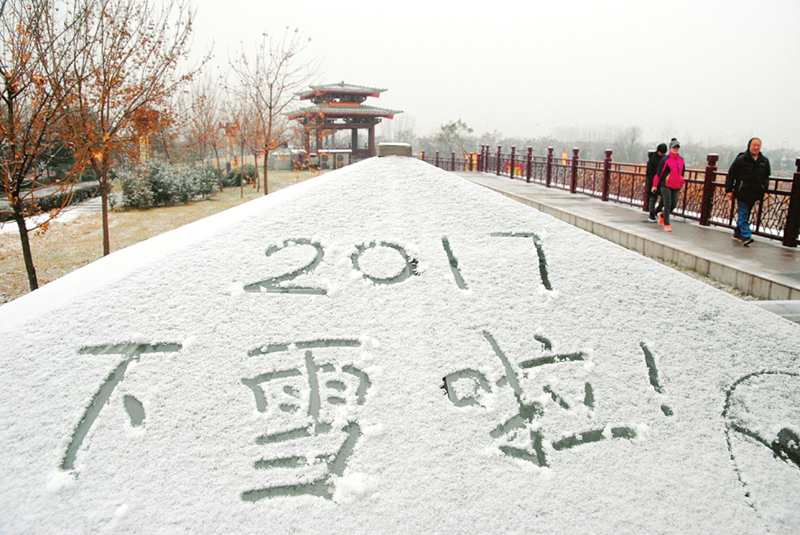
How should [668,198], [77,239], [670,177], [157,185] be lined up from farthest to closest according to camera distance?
[157,185], [77,239], [668,198], [670,177]

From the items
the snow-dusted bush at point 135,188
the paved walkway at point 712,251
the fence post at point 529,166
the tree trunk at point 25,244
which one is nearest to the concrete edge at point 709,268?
the paved walkway at point 712,251

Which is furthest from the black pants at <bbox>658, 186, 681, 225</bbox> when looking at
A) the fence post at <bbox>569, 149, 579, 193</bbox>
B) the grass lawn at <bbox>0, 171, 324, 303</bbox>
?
the grass lawn at <bbox>0, 171, 324, 303</bbox>

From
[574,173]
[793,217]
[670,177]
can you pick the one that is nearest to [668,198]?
[670,177]

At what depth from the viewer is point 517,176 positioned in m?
21.8

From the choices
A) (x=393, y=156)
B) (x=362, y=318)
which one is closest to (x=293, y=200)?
(x=393, y=156)

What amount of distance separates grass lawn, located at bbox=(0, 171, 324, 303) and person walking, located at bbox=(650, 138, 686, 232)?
31.5ft

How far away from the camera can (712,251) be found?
23.5ft

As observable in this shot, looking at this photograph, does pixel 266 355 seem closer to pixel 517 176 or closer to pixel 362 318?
pixel 362 318

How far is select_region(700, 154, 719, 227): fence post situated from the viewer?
899 centimetres

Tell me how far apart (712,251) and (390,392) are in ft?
22.6

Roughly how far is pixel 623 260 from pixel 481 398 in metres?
1.29

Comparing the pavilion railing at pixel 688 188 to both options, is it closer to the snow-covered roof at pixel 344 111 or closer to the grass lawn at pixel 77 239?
the grass lawn at pixel 77 239

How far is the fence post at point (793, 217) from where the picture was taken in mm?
7184

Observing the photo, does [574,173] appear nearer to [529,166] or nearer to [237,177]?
[529,166]
